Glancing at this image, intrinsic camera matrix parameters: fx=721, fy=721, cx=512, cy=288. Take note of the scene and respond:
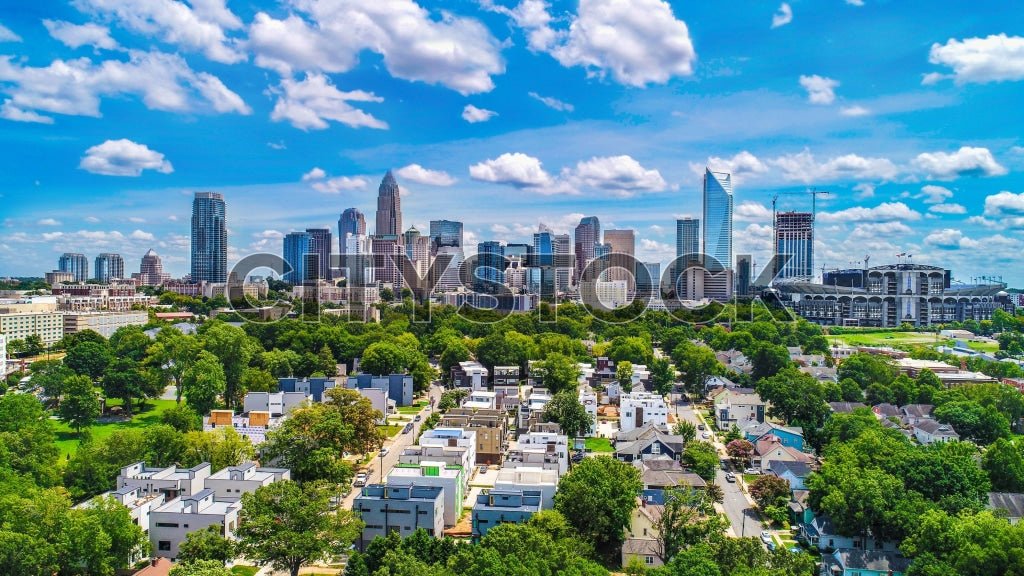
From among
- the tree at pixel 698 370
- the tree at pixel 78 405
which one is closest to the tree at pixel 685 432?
the tree at pixel 698 370

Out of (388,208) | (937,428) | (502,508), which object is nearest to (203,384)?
(502,508)

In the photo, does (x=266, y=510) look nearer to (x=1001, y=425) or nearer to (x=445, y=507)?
(x=445, y=507)

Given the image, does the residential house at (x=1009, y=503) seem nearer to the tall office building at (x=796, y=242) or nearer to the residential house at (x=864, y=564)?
the residential house at (x=864, y=564)

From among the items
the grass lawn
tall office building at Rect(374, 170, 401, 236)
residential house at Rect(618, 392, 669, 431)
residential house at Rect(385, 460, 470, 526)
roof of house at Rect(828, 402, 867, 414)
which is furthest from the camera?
tall office building at Rect(374, 170, 401, 236)

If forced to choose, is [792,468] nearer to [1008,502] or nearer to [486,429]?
[1008,502]

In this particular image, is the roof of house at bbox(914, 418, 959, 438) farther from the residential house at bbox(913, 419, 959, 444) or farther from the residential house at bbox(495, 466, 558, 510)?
the residential house at bbox(495, 466, 558, 510)

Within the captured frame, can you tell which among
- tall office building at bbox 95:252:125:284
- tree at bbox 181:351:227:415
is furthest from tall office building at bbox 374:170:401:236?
tree at bbox 181:351:227:415

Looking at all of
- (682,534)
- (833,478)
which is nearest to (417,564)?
(682,534)
